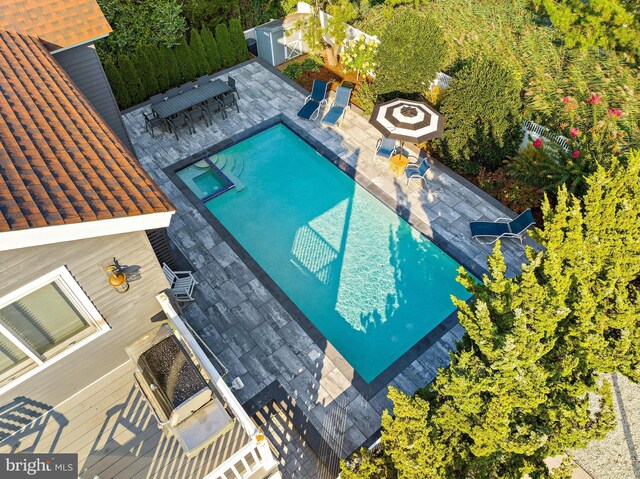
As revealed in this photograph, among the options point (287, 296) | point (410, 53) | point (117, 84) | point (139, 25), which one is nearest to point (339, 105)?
point (410, 53)

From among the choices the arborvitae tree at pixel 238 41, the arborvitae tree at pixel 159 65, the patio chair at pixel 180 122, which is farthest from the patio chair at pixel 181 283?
the arborvitae tree at pixel 238 41

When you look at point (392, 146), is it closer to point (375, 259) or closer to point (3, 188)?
point (375, 259)

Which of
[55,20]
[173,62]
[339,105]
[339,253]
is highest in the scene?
[55,20]

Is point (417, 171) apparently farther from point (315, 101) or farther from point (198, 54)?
point (198, 54)

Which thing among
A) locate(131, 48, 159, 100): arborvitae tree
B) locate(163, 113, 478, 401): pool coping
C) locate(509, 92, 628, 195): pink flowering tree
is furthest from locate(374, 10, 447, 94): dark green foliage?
locate(131, 48, 159, 100): arborvitae tree

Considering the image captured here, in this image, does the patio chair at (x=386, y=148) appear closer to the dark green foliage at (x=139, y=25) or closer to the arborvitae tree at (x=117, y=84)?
the dark green foliage at (x=139, y=25)

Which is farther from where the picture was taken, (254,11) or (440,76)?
(254,11)

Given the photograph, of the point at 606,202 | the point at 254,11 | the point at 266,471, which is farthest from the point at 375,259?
the point at 254,11

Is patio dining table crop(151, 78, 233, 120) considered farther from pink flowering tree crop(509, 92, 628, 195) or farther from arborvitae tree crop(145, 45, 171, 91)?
pink flowering tree crop(509, 92, 628, 195)
